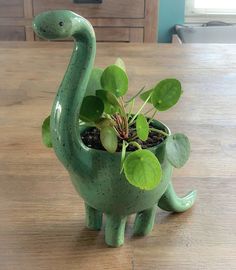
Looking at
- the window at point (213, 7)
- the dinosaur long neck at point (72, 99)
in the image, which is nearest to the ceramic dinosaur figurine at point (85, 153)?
the dinosaur long neck at point (72, 99)

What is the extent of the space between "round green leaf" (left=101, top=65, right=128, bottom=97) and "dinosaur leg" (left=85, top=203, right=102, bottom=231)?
15cm

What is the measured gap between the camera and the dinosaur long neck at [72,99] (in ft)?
1.72

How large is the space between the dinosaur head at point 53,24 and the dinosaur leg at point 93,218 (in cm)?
23

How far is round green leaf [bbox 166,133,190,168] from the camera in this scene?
533mm

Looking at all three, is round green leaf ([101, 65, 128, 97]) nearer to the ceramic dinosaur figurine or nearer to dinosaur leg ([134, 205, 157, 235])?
the ceramic dinosaur figurine

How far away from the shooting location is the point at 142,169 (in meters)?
0.50

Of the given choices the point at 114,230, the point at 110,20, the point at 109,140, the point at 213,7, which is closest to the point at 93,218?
the point at 114,230

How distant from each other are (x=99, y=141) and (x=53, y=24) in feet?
0.50

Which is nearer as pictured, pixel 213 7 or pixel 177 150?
pixel 177 150

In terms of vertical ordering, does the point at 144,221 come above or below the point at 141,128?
below

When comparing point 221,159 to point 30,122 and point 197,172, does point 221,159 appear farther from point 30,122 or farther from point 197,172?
point 30,122

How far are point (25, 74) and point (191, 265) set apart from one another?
2.71 ft

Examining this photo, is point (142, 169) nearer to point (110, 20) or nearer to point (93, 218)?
point (93, 218)

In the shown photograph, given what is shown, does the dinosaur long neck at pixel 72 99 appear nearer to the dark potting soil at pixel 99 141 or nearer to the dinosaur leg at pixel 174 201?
the dark potting soil at pixel 99 141
